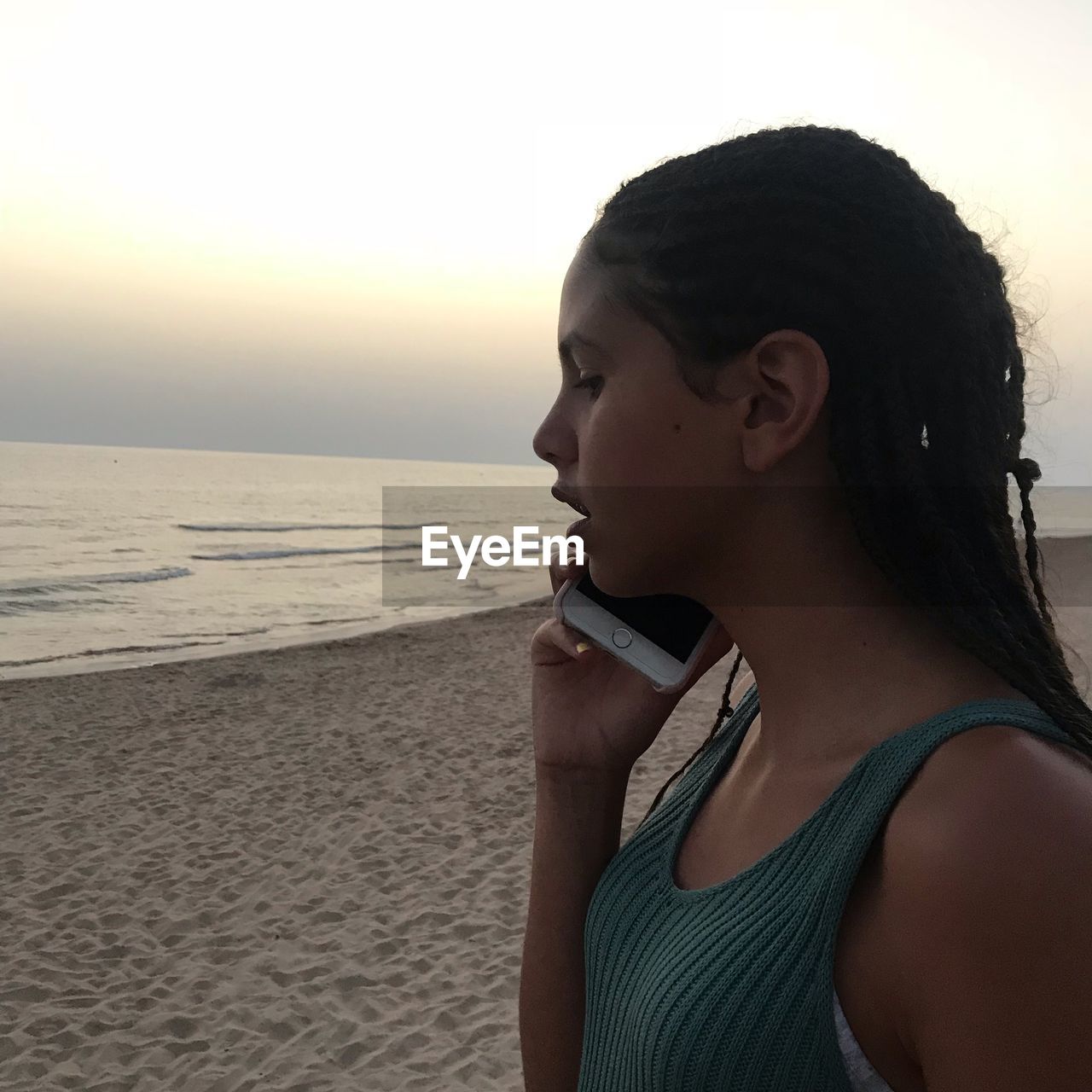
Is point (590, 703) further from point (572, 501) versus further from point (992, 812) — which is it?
point (992, 812)

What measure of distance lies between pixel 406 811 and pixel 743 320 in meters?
7.74

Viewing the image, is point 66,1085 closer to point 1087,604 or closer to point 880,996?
point 880,996

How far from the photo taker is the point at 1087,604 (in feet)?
65.4

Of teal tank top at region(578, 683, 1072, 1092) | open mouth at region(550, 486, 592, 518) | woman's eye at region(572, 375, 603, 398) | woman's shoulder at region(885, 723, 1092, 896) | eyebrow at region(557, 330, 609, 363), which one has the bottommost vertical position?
teal tank top at region(578, 683, 1072, 1092)

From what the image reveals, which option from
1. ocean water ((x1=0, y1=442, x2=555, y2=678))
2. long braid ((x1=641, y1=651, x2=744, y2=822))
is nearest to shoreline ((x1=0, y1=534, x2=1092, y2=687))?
ocean water ((x1=0, y1=442, x2=555, y2=678))

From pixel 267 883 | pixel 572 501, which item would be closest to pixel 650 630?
pixel 572 501

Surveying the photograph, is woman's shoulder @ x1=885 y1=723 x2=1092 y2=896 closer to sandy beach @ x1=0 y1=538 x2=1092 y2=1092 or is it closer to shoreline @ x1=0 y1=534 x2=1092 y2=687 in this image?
sandy beach @ x1=0 y1=538 x2=1092 y2=1092

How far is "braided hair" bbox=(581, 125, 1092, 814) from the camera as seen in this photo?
3.24 feet

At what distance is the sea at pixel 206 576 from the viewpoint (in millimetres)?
17125

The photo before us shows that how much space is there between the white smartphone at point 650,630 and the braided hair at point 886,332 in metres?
0.47

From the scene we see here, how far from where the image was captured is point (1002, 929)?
74 cm

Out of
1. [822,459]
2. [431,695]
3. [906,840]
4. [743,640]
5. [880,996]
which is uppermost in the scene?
[822,459]

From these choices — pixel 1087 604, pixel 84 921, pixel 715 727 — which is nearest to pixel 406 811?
pixel 84 921

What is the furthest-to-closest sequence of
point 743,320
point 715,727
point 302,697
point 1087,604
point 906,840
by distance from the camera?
point 1087,604, point 302,697, point 715,727, point 743,320, point 906,840
